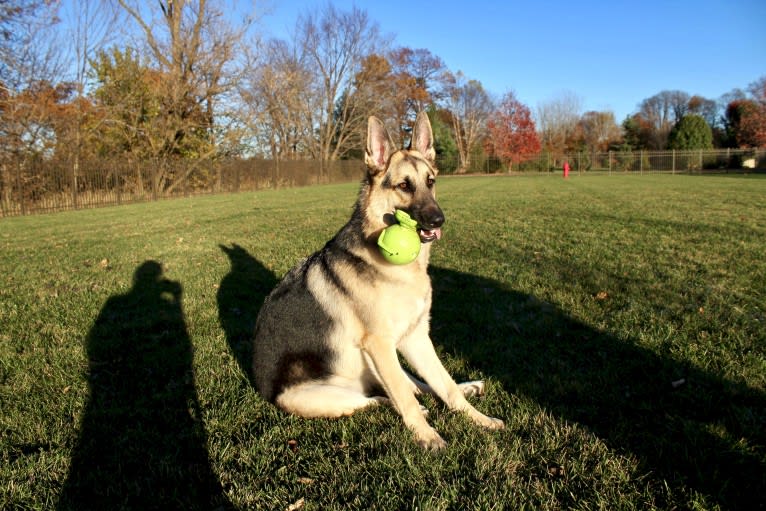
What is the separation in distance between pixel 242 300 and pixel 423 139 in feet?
11.2

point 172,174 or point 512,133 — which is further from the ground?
point 512,133

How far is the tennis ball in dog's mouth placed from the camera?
2.84 m

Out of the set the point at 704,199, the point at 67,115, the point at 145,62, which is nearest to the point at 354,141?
the point at 145,62

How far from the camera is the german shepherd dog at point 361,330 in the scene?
9.23 ft

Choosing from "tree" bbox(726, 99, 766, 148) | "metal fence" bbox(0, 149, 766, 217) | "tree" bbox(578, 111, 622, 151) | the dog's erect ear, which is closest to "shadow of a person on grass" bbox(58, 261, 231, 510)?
the dog's erect ear

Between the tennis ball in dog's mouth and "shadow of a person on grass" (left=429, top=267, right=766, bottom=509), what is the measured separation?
4.46ft

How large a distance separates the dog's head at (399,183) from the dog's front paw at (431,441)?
130 cm

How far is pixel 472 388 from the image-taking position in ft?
10.7

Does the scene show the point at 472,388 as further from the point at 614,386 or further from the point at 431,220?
the point at 431,220

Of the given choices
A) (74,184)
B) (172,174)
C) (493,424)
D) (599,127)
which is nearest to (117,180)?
(74,184)

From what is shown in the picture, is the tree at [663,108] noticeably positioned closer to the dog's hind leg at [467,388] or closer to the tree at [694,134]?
the tree at [694,134]

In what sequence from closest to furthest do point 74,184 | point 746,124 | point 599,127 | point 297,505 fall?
point 297,505, point 74,184, point 746,124, point 599,127

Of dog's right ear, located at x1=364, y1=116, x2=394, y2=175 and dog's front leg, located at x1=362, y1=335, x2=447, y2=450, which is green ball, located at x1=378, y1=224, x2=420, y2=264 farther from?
dog's right ear, located at x1=364, y1=116, x2=394, y2=175

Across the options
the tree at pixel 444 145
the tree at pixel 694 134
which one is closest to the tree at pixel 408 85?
the tree at pixel 444 145
